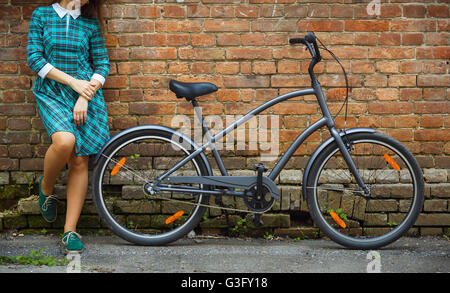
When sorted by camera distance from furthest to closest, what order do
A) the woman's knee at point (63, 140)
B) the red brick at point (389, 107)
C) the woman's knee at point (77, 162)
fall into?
1. the red brick at point (389, 107)
2. the woman's knee at point (77, 162)
3. the woman's knee at point (63, 140)

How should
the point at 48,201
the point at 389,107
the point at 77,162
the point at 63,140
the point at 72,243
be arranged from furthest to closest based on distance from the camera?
the point at 389,107 → the point at 48,201 → the point at 77,162 → the point at 72,243 → the point at 63,140

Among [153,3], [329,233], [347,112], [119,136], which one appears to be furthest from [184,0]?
[329,233]

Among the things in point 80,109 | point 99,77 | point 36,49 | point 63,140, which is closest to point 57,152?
point 63,140

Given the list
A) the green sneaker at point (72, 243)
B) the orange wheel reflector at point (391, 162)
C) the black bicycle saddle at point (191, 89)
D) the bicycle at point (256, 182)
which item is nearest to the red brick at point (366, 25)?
the bicycle at point (256, 182)

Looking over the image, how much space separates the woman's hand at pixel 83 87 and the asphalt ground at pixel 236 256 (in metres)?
1.07

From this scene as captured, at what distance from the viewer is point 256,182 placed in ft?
11.3

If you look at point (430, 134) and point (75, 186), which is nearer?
point (75, 186)

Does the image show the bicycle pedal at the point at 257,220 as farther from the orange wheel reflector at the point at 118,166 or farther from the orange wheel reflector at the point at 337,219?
the orange wheel reflector at the point at 118,166

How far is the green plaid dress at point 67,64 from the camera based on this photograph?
3396mm

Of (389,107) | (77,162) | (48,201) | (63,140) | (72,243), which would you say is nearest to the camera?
(63,140)

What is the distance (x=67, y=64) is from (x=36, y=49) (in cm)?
22

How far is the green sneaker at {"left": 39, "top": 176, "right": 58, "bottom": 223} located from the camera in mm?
3660

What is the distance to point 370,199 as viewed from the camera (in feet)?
12.6

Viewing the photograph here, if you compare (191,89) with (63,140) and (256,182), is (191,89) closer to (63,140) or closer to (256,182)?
(256,182)
